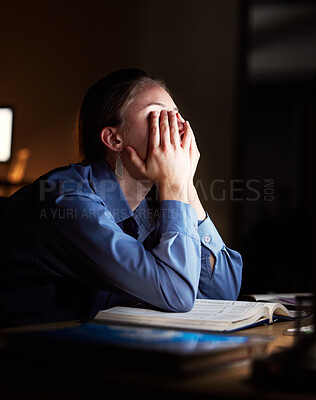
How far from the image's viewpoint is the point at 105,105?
4.58ft

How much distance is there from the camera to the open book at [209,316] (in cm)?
84

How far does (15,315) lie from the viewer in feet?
3.52

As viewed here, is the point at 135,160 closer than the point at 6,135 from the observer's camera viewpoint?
Yes

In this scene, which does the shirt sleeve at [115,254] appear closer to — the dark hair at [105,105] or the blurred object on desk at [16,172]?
the dark hair at [105,105]

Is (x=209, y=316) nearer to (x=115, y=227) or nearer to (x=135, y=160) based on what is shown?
(x=115, y=227)

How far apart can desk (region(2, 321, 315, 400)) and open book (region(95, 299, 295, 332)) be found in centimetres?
31

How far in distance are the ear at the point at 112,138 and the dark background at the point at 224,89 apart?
4.82 feet

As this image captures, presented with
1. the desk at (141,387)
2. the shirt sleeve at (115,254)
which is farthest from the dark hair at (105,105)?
the desk at (141,387)

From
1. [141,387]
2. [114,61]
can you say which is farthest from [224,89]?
[141,387]

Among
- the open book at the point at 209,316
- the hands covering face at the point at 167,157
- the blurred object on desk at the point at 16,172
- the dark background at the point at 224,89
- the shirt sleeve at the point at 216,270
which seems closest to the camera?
the open book at the point at 209,316

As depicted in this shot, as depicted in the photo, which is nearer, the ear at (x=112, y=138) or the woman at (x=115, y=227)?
the woman at (x=115, y=227)

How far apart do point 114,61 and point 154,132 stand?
8.22 feet

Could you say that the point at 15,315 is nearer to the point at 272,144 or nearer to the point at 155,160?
the point at 155,160

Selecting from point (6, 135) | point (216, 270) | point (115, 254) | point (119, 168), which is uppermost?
point (6, 135)
